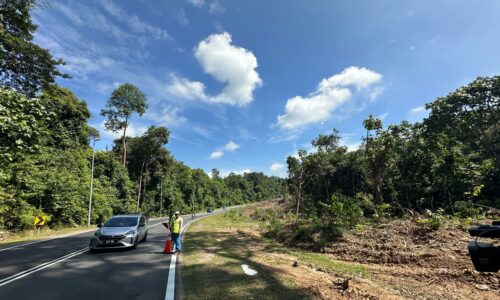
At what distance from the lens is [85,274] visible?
25.3 feet

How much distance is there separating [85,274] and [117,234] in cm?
360

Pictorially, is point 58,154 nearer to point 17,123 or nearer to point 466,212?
point 17,123

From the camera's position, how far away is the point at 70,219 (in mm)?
26031

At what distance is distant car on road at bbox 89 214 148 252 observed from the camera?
11.0 metres

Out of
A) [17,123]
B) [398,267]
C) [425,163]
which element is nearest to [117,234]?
[17,123]

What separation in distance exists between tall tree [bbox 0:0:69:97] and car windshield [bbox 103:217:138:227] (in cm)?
1128

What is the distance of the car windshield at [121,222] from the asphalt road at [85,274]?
132 cm

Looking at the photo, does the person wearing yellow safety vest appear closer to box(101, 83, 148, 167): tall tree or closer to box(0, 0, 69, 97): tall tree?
box(0, 0, 69, 97): tall tree

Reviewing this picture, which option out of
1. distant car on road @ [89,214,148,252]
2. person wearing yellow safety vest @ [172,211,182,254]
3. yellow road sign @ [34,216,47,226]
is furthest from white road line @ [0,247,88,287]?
yellow road sign @ [34,216,47,226]

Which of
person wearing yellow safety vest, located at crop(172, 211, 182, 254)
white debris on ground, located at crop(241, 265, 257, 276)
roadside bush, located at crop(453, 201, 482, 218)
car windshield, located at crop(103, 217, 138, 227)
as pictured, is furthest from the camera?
roadside bush, located at crop(453, 201, 482, 218)

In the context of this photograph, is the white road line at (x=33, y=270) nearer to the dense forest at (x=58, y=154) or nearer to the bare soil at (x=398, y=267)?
the dense forest at (x=58, y=154)

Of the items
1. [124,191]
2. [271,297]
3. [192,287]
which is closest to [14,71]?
[192,287]

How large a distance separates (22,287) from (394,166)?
2707 centimetres

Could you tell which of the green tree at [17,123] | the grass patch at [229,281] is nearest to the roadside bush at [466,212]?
the grass patch at [229,281]
